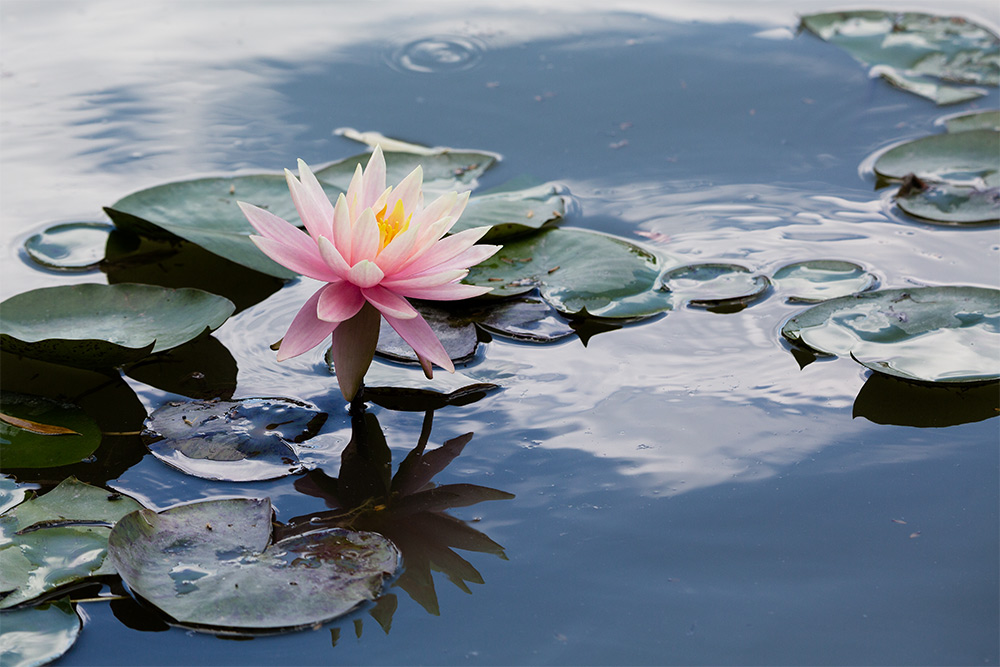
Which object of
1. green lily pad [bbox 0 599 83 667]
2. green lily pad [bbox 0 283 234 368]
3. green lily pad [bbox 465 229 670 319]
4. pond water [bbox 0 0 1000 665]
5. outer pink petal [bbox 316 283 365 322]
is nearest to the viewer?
green lily pad [bbox 0 599 83 667]

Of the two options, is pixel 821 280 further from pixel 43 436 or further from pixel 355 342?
pixel 43 436

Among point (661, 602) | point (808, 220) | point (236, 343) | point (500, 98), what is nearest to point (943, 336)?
point (808, 220)

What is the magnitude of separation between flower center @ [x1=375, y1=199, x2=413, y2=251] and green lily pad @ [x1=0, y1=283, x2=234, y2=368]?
1.39 feet

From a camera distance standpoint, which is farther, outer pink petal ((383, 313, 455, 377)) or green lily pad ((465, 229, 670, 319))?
green lily pad ((465, 229, 670, 319))

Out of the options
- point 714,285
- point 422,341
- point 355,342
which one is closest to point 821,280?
point 714,285

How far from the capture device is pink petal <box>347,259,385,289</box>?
1260 mm

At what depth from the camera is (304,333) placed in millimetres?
1344

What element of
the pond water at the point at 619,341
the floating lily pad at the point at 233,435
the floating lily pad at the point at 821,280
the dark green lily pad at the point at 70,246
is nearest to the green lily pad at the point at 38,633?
the pond water at the point at 619,341

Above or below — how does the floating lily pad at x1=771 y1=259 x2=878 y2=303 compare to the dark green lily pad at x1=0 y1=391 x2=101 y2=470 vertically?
above

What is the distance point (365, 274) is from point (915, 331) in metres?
1.12

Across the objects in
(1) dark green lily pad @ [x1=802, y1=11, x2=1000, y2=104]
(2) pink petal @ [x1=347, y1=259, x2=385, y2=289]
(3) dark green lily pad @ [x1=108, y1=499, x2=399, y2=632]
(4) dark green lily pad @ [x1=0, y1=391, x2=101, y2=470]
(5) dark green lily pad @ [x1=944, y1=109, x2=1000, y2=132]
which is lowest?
(3) dark green lily pad @ [x1=108, y1=499, x2=399, y2=632]

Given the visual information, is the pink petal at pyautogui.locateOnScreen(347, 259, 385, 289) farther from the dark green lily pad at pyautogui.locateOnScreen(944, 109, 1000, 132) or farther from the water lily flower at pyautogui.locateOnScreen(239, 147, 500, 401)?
the dark green lily pad at pyautogui.locateOnScreen(944, 109, 1000, 132)

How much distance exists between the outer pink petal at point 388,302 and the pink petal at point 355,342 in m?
0.04

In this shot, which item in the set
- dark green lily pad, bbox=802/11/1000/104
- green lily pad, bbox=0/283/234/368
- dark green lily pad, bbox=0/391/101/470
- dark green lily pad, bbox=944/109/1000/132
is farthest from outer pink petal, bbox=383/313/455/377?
dark green lily pad, bbox=802/11/1000/104
